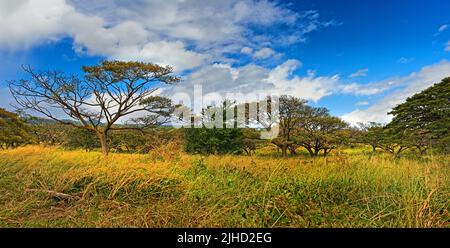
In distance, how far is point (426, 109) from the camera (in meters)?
19.8

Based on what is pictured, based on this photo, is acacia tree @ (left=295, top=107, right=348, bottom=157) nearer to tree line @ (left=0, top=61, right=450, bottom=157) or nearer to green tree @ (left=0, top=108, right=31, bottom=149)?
tree line @ (left=0, top=61, right=450, bottom=157)

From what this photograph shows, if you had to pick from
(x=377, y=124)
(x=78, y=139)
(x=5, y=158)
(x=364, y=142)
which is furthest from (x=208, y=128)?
(x=5, y=158)

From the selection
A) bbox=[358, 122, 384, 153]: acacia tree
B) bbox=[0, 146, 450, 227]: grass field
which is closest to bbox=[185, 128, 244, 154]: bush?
bbox=[358, 122, 384, 153]: acacia tree

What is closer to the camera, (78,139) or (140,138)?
(140,138)

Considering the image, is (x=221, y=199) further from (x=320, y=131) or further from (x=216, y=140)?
(x=320, y=131)

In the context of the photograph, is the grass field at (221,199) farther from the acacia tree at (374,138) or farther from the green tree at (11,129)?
the acacia tree at (374,138)

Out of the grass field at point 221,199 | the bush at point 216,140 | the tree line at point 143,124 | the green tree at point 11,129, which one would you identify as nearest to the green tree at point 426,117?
the tree line at point 143,124

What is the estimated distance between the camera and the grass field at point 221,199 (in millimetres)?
3154

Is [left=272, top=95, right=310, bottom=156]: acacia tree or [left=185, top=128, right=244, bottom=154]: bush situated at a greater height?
[left=272, top=95, right=310, bottom=156]: acacia tree

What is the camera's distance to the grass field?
3.15 meters

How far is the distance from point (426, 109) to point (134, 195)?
22.0 meters

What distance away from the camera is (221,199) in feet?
12.5

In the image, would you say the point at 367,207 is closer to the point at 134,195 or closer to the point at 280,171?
the point at 280,171

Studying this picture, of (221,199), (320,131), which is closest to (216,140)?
(320,131)
